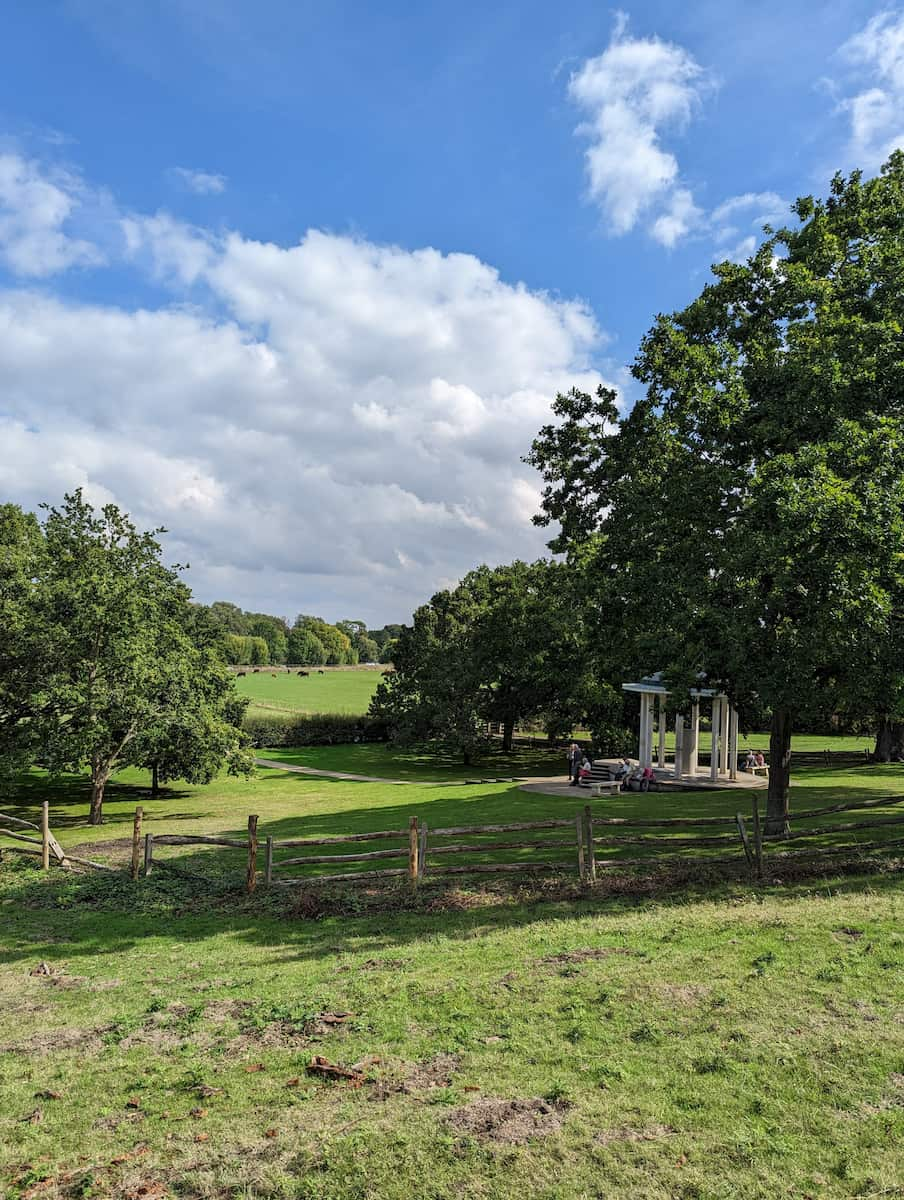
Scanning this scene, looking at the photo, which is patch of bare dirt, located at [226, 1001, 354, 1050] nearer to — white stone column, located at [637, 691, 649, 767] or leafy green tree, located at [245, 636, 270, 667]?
white stone column, located at [637, 691, 649, 767]

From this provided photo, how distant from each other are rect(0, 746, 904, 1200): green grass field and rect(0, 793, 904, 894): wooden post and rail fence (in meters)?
0.94

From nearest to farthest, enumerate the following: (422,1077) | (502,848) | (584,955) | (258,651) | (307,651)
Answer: (422,1077)
(584,955)
(502,848)
(258,651)
(307,651)

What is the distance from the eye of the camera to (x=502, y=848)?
15.7 metres

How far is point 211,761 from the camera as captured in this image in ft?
96.3

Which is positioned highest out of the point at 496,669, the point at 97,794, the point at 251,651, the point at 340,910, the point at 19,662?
the point at 251,651

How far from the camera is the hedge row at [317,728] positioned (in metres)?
57.3

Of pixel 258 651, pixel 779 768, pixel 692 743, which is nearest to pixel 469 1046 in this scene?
pixel 779 768

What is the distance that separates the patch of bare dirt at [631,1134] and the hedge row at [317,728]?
2021 inches

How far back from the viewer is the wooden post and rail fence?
47.4 feet

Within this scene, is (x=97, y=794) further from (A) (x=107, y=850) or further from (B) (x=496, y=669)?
(B) (x=496, y=669)

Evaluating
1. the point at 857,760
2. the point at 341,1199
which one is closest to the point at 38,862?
the point at 341,1199

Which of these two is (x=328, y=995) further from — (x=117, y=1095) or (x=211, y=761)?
(x=211, y=761)

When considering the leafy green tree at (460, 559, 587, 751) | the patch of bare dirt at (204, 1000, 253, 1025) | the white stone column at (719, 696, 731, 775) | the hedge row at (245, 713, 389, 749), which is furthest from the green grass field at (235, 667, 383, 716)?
the patch of bare dirt at (204, 1000, 253, 1025)

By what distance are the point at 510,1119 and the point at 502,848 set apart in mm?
9634
